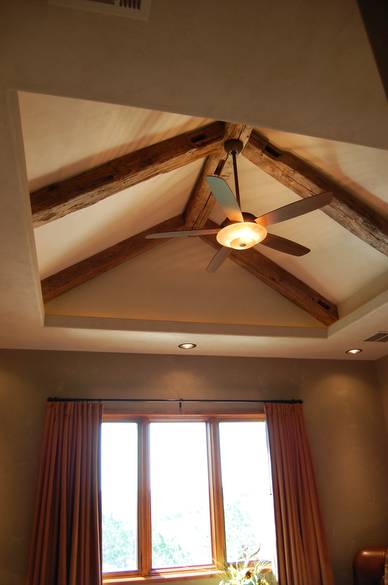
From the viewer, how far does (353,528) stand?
420cm

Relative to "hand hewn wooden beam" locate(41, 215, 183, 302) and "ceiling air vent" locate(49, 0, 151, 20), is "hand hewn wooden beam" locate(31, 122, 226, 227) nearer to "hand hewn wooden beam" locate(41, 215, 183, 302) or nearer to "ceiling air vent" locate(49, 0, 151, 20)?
"hand hewn wooden beam" locate(41, 215, 183, 302)

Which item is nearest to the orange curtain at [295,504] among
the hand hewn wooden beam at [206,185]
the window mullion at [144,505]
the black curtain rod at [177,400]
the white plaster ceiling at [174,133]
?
the black curtain rod at [177,400]

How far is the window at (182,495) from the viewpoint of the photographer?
3.78 m

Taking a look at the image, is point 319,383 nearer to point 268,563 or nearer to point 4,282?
point 268,563

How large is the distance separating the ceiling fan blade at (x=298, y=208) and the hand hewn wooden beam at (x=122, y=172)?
0.75m

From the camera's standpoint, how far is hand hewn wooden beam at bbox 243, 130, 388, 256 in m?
3.02

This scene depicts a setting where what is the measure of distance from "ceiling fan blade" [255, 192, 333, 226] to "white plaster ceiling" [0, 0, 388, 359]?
21.4 inches

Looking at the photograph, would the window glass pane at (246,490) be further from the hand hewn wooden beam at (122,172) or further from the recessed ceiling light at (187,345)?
the hand hewn wooden beam at (122,172)

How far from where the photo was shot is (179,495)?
4.02 meters

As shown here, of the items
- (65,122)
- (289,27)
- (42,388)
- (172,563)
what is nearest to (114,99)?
(289,27)

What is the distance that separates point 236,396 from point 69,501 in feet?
5.61

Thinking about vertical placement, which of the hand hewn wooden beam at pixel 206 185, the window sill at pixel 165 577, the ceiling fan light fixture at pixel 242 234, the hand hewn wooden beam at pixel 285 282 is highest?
the hand hewn wooden beam at pixel 206 185

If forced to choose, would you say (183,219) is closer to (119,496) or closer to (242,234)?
(242,234)

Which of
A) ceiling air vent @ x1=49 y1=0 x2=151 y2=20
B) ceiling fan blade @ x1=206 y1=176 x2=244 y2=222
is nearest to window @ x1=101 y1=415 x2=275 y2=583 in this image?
ceiling fan blade @ x1=206 y1=176 x2=244 y2=222
